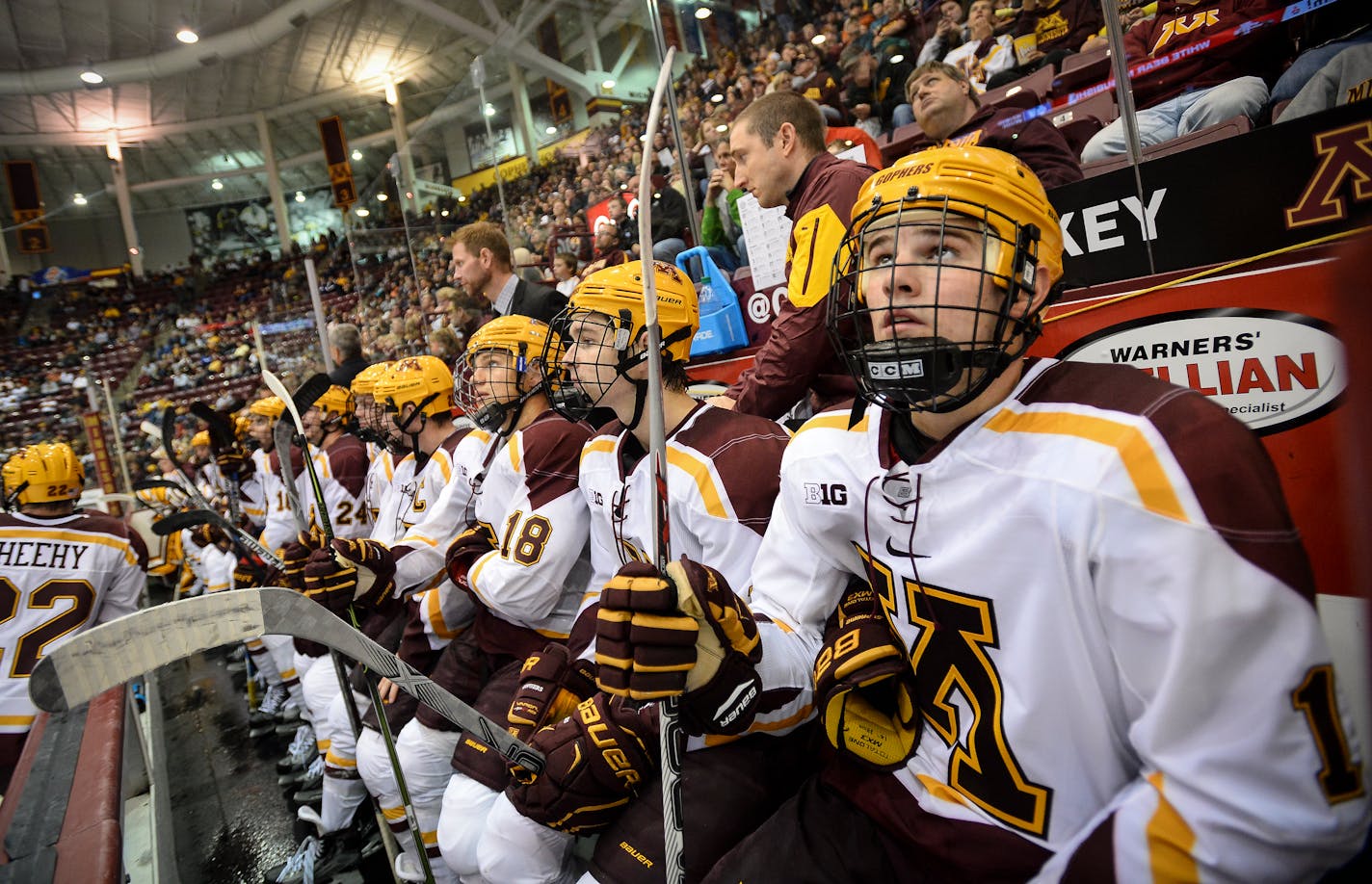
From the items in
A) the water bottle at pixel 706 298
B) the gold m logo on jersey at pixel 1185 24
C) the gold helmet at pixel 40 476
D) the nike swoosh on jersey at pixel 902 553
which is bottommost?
the nike swoosh on jersey at pixel 902 553

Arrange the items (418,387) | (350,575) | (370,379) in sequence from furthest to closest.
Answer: (370,379) < (418,387) < (350,575)

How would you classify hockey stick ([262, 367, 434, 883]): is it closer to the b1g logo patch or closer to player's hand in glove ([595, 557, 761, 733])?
player's hand in glove ([595, 557, 761, 733])

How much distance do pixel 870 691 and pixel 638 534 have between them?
2.74ft

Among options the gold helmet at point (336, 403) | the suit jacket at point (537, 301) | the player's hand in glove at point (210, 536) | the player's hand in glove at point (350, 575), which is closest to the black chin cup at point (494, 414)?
the player's hand in glove at point (350, 575)

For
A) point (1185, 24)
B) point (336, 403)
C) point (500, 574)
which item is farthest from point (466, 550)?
point (1185, 24)

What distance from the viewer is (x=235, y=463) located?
6.71 metres

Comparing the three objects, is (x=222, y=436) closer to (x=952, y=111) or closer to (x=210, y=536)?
(x=210, y=536)

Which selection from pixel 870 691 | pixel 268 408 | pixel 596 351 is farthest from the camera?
pixel 268 408

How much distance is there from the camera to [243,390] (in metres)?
21.6

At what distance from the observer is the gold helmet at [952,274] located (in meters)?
1.10

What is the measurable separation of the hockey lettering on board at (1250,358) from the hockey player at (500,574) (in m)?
1.61

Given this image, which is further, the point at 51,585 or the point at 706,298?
the point at 706,298

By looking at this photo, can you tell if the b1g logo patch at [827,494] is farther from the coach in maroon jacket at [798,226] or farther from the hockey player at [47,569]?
the hockey player at [47,569]

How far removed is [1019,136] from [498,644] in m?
2.59
